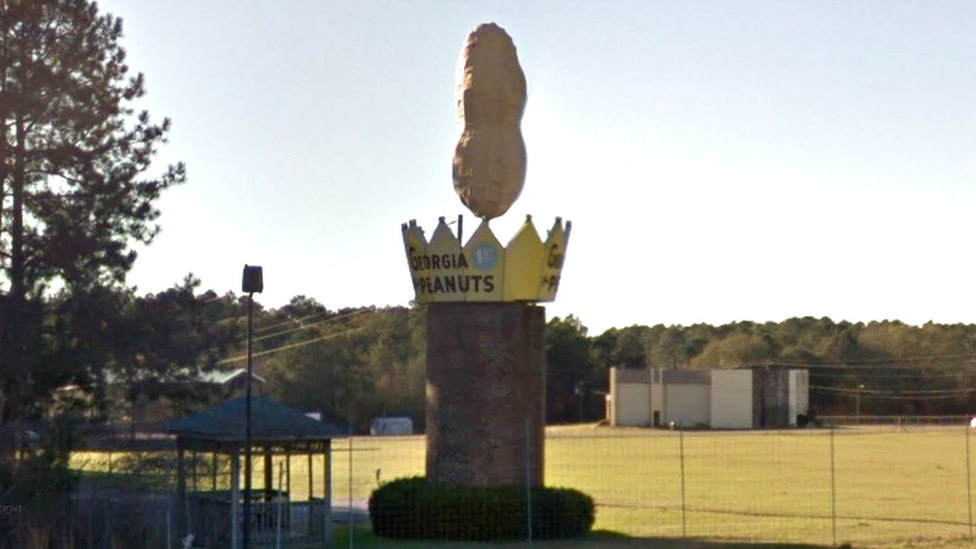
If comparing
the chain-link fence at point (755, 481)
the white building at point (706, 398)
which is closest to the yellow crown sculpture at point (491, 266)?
the chain-link fence at point (755, 481)

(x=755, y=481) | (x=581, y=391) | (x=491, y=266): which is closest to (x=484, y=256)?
(x=491, y=266)

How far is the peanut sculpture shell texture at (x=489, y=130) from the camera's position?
30.3 m

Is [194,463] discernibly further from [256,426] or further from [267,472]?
[256,426]

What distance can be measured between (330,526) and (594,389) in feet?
234

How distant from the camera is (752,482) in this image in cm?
5075

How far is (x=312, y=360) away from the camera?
58.5 meters

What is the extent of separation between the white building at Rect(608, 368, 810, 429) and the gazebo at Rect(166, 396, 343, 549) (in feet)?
213

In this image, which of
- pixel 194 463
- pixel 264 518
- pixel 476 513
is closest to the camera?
pixel 264 518

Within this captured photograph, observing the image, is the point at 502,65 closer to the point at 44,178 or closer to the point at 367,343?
the point at 44,178

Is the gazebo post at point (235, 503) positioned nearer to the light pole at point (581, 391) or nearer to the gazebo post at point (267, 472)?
the gazebo post at point (267, 472)

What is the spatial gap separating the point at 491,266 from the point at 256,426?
5.75 m

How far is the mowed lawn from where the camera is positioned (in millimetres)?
32281

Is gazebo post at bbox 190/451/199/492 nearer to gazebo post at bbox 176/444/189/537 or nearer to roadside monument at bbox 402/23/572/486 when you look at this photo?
gazebo post at bbox 176/444/189/537

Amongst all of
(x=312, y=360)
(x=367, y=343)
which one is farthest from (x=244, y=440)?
(x=367, y=343)
